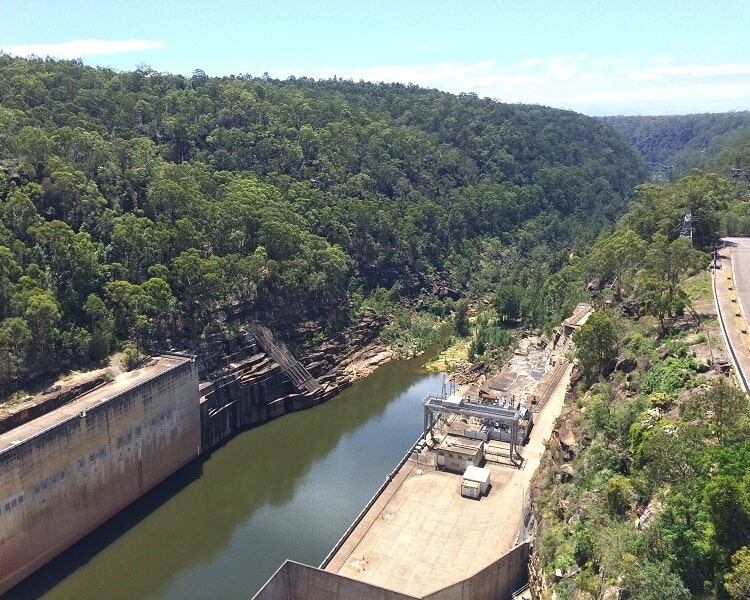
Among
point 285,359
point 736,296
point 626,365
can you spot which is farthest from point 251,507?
point 736,296

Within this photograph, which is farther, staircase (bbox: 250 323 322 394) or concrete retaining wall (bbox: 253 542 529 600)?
staircase (bbox: 250 323 322 394)

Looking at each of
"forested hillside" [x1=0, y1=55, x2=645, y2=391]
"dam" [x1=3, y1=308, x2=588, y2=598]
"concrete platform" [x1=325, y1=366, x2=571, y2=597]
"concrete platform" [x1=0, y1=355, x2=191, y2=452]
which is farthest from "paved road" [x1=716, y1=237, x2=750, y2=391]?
"concrete platform" [x1=0, y1=355, x2=191, y2=452]

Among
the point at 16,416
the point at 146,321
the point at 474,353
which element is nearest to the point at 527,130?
the point at 474,353

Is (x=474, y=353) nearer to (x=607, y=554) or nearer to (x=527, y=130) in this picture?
(x=607, y=554)

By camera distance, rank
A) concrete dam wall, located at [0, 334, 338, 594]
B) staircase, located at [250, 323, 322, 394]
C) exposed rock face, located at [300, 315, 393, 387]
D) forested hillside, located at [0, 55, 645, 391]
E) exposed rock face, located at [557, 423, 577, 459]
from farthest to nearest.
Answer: exposed rock face, located at [300, 315, 393, 387] < staircase, located at [250, 323, 322, 394] < forested hillside, located at [0, 55, 645, 391] < concrete dam wall, located at [0, 334, 338, 594] < exposed rock face, located at [557, 423, 577, 459]

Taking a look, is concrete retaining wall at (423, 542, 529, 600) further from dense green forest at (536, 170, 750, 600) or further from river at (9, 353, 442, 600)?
river at (9, 353, 442, 600)

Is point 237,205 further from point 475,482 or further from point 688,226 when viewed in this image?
point 688,226

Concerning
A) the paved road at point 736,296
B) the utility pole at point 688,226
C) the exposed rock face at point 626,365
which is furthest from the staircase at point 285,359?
the utility pole at point 688,226

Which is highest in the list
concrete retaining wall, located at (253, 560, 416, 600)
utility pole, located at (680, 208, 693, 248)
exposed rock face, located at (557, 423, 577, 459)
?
utility pole, located at (680, 208, 693, 248)
